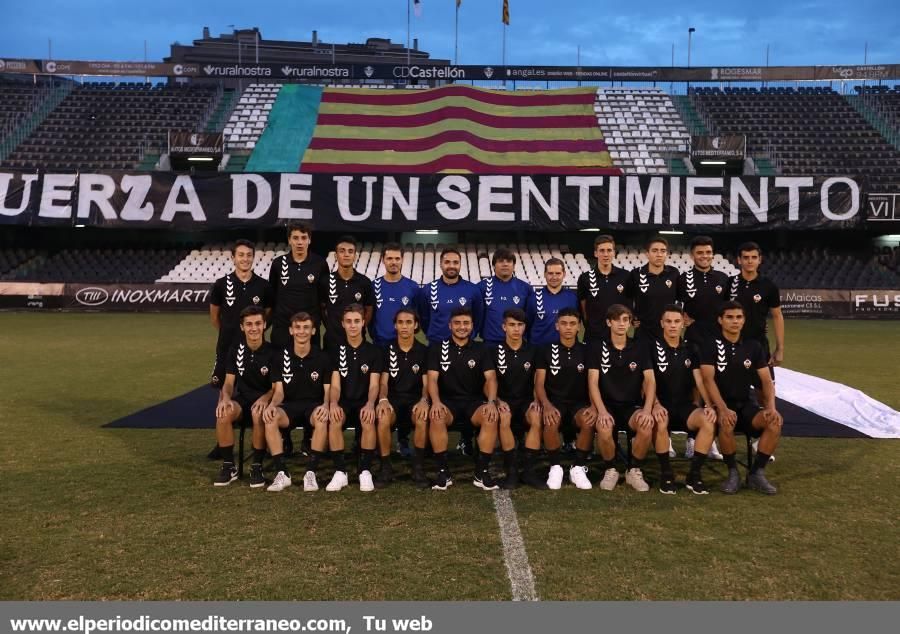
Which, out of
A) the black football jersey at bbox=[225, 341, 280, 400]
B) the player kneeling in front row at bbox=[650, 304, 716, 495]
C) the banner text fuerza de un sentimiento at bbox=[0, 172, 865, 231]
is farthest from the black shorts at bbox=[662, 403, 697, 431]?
the banner text fuerza de un sentimiento at bbox=[0, 172, 865, 231]

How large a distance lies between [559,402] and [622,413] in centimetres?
53

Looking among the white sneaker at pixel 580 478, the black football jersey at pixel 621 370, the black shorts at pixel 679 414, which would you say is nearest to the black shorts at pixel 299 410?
the white sneaker at pixel 580 478

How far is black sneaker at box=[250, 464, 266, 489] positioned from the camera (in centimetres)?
525

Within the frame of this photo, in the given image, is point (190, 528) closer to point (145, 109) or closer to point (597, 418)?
point (597, 418)

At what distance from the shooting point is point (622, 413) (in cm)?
543

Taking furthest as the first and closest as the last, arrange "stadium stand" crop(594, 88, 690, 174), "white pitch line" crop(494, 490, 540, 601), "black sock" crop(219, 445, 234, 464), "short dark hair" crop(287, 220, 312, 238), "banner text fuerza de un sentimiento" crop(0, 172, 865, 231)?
1. "stadium stand" crop(594, 88, 690, 174)
2. "banner text fuerza de un sentimiento" crop(0, 172, 865, 231)
3. "short dark hair" crop(287, 220, 312, 238)
4. "black sock" crop(219, 445, 234, 464)
5. "white pitch line" crop(494, 490, 540, 601)

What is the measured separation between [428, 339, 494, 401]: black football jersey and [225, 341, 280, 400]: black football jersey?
1384mm

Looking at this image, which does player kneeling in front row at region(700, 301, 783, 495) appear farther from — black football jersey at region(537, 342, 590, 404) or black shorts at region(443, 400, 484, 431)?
black shorts at region(443, 400, 484, 431)

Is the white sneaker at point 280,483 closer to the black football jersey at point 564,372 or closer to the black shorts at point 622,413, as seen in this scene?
the black football jersey at point 564,372

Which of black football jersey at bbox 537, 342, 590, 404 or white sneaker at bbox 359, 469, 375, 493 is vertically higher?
black football jersey at bbox 537, 342, 590, 404

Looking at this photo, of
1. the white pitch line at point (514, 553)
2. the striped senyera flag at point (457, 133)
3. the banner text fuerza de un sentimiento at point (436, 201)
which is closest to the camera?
the white pitch line at point (514, 553)

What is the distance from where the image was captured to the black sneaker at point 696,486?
5.20 m

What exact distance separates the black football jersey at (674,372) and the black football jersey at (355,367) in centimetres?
235
